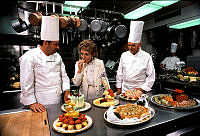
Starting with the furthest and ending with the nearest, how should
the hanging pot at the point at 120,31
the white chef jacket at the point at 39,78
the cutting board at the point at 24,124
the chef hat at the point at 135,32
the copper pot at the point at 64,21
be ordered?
the hanging pot at the point at 120,31
the copper pot at the point at 64,21
the chef hat at the point at 135,32
the white chef jacket at the point at 39,78
the cutting board at the point at 24,124

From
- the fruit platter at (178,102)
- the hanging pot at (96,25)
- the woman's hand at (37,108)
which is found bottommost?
the woman's hand at (37,108)

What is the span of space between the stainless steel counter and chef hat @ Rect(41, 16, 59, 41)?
945 mm

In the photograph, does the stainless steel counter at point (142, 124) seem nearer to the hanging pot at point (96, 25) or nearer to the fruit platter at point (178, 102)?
the fruit platter at point (178, 102)

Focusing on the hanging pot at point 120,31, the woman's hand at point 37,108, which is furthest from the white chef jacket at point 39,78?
the hanging pot at point 120,31

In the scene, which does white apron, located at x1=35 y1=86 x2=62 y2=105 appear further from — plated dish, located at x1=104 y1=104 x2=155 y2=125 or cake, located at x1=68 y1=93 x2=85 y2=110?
plated dish, located at x1=104 y1=104 x2=155 y2=125

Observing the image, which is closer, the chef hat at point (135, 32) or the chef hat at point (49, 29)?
the chef hat at point (49, 29)

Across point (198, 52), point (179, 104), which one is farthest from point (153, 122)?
point (198, 52)

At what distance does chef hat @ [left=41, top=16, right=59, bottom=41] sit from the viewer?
190cm

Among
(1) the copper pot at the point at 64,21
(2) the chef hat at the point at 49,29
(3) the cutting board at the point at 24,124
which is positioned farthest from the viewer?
(1) the copper pot at the point at 64,21

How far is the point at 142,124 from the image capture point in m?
1.22

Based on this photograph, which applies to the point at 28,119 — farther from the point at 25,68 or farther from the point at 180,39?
the point at 180,39

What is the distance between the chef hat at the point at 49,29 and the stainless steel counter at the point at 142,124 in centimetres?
94

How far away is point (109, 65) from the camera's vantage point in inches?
217

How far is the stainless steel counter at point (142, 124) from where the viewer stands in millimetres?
1101
